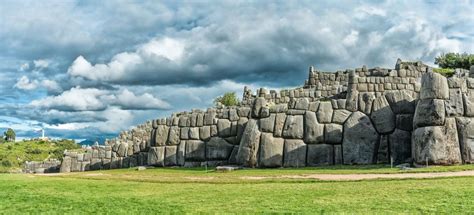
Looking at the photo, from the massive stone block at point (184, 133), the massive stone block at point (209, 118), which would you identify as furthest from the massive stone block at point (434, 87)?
the massive stone block at point (184, 133)

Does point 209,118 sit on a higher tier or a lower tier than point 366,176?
higher

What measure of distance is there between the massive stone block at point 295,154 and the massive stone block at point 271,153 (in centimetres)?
22

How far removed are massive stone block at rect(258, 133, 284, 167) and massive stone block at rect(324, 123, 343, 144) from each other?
6.02ft

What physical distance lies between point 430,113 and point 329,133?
4.35 m

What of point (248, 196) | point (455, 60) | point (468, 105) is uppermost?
point (455, 60)

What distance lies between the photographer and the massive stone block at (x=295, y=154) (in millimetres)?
20969

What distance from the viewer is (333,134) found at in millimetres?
21031

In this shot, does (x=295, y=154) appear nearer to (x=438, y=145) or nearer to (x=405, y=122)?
(x=405, y=122)

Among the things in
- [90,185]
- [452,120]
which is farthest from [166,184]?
[452,120]

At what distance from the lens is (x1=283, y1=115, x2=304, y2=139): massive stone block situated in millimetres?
21422

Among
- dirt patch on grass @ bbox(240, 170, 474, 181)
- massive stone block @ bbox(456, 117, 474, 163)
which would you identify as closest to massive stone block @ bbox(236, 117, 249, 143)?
dirt patch on grass @ bbox(240, 170, 474, 181)

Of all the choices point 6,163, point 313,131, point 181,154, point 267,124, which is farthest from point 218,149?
point 6,163

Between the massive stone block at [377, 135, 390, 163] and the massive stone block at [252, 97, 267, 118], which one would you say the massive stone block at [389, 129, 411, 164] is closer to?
the massive stone block at [377, 135, 390, 163]

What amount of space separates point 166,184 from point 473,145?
34.4ft
